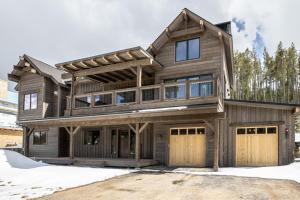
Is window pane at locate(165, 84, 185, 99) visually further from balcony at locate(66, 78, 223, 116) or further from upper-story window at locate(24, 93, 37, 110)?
upper-story window at locate(24, 93, 37, 110)

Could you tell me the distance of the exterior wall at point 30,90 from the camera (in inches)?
820

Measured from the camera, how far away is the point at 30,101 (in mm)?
21562

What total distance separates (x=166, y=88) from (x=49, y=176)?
7303mm

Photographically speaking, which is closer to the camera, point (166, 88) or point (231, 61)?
point (166, 88)

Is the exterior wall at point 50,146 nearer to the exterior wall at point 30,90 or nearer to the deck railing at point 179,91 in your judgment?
the exterior wall at point 30,90

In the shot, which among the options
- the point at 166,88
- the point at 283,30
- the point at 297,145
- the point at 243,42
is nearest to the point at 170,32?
the point at 166,88

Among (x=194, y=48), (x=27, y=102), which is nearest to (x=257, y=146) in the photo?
(x=194, y=48)

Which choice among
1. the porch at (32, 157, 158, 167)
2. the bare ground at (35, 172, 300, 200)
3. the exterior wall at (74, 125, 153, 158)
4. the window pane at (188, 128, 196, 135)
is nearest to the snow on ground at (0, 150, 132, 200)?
the bare ground at (35, 172, 300, 200)

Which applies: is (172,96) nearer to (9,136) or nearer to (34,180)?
(34,180)

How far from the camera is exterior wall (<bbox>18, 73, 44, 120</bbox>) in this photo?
20.8 m

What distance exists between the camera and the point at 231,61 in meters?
18.1

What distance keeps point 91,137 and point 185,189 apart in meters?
12.2

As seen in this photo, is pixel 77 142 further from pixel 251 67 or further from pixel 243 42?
pixel 243 42

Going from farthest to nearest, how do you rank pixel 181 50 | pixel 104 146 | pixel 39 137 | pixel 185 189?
pixel 39 137 → pixel 104 146 → pixel 181 50 → pixel 185 189
